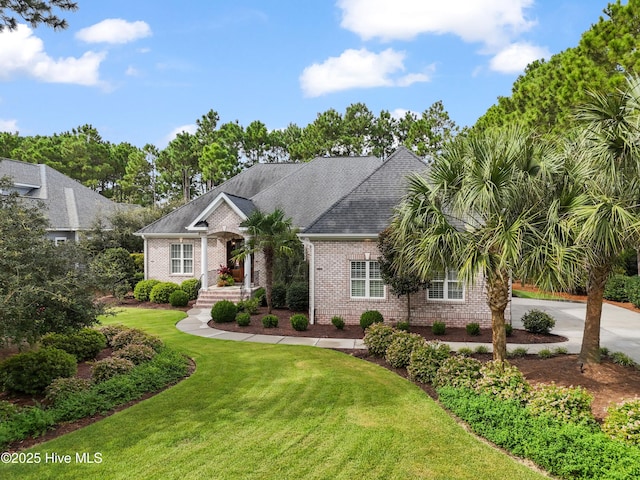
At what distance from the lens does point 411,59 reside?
1554 cm

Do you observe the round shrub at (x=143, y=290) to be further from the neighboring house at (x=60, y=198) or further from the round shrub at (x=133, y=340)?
the round shrub at (x=133, y=340)

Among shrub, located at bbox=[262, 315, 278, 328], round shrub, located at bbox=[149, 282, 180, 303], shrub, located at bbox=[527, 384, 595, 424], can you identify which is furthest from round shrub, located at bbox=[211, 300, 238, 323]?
shrub, located at bbox=[527, 384, 595, 424]

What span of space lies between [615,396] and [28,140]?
66.9 m

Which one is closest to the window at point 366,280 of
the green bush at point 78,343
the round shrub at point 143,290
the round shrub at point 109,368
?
the round shrub at point 109,368

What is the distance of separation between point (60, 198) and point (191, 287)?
17.1 metres

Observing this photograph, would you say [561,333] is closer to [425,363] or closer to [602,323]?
[602,323]

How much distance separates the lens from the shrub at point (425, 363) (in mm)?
9156

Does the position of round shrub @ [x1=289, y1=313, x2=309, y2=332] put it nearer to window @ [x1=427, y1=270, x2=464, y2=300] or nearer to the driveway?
window @ [x1=427, y1=270, x2=464, y2=300]

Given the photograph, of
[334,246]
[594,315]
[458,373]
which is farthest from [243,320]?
[594,315]

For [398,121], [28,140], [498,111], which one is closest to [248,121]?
[398,121]

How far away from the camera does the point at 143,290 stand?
22.1 meters

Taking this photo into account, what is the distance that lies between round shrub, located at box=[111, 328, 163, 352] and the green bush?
1.90ft

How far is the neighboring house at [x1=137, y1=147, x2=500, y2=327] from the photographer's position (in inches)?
596

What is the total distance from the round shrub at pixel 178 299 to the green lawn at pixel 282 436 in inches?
446
